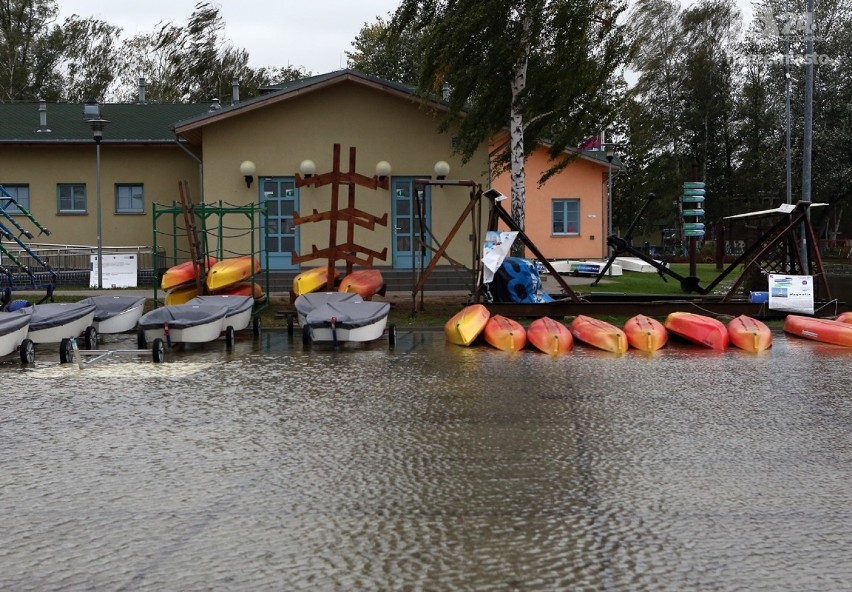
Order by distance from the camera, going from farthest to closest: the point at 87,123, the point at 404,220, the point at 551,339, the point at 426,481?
the point at 87,123
the point at 404,220
the point at 551,339
the point at 426,481

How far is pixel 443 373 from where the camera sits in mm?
13438

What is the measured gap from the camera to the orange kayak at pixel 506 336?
53.5 feet

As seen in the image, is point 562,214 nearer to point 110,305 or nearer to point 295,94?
point 295,94

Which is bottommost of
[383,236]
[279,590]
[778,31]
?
[279,590]

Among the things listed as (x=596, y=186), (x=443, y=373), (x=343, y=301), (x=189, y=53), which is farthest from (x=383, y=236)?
(x=189, y=53)

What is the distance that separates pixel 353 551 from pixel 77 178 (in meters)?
30.3

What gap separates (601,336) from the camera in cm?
1620

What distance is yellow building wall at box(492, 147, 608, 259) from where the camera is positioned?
124 ft

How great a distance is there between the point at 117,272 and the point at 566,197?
1672 centimetres

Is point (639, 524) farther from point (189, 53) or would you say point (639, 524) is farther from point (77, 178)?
point (189, 53)

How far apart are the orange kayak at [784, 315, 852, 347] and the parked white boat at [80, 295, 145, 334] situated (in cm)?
1167

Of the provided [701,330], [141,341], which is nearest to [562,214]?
[701,330]

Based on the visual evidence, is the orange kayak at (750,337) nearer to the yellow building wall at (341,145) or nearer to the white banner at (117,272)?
the yellow building wall at (341,145)

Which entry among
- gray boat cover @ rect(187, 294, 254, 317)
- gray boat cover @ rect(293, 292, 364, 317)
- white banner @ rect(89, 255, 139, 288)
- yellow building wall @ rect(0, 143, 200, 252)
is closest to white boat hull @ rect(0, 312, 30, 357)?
gray boat cover @ rect(187, 294, 254, 317)
